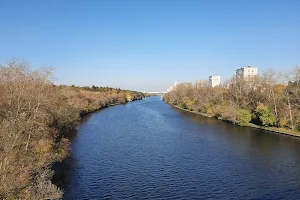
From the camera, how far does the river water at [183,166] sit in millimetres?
22312

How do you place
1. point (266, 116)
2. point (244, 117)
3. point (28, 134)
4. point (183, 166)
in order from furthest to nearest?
point (244, 117)
point (266, 116)
point (183, 166)
point (28, 134)

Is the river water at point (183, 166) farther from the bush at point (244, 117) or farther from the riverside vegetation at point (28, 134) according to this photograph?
the bush at point (244, 117)

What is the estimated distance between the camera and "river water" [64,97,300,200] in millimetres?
22312

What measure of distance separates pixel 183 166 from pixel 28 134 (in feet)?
51.7

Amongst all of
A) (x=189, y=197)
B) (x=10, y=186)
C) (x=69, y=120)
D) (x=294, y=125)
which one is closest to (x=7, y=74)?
(x=69, y=120)

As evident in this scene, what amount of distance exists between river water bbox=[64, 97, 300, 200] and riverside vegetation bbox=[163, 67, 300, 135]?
213 inches

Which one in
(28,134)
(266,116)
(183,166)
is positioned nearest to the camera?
(28,134)

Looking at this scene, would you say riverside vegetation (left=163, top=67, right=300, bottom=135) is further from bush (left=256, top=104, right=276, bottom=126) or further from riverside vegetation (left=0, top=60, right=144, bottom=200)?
riverside vegetation (left=0, top=60, right=144, bottom=200)

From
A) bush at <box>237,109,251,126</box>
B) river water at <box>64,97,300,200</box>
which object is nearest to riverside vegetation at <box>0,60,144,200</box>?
river water at <box>64,97,300,200</box>

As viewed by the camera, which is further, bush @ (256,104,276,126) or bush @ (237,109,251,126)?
bush @ (237,109,251,126)

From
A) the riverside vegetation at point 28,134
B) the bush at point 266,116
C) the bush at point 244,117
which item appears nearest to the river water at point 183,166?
the riverside vegetation at point 28,134

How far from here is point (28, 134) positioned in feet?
86.9

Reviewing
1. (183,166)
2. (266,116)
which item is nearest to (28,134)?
(183,166)

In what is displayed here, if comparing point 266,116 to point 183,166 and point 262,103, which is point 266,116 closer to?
point 262,103
